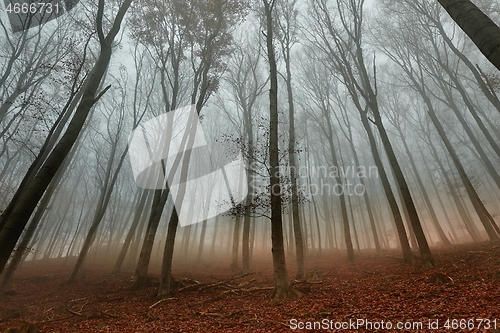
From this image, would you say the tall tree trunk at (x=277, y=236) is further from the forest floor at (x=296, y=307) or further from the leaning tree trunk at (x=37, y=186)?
the leaning tree trunk at (x=37, y=186)

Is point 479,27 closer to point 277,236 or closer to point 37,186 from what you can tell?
point 277,236

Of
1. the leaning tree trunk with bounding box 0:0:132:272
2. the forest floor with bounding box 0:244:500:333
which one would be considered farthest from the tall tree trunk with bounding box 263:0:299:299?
the leaning tree trunk with bounding box 0:0:132:272

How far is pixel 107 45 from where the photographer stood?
5.04 m

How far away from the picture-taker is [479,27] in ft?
9.93

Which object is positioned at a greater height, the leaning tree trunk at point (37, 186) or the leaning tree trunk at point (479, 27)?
the leaning tree trunk at point (479, 27)

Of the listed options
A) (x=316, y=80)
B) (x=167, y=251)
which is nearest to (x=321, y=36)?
(x=316, y=80)

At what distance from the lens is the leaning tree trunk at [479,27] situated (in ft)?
9.33

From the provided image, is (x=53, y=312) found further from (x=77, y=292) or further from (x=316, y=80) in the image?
(x=316, y=80)

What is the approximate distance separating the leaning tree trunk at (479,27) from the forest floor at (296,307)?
11.3 feet

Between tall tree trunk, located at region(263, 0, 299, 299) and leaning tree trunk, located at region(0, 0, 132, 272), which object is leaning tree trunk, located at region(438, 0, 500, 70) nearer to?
tall tree trunk, located at region(263, 0, 299, 299)

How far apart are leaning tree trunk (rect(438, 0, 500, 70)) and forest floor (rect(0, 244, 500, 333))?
344 centimetres

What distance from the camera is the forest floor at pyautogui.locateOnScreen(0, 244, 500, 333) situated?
3713mm

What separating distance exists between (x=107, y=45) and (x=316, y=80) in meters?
14.8

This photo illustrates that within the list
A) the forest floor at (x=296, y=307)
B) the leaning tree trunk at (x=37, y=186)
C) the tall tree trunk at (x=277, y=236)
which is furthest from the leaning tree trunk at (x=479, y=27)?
the leaning tree trunk at (x=37, y=186)
